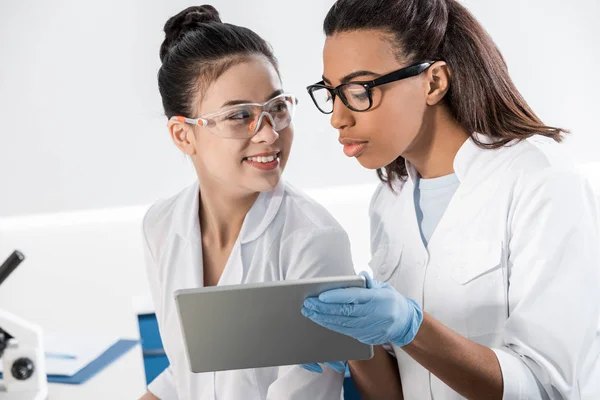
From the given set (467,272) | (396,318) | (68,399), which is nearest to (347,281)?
(396,318)

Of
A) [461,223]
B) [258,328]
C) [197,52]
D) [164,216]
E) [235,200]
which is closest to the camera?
[258,328]

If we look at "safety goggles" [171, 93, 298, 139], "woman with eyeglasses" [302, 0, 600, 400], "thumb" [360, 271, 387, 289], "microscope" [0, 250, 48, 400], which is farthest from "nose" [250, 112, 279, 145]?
"microscope" [0, 250, 48, 400]

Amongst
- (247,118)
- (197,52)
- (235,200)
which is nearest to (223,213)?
(235,200)

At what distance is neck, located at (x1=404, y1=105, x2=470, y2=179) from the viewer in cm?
191

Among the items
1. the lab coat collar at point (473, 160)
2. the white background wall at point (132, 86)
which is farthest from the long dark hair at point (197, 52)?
the white background wall at point (132, 86)

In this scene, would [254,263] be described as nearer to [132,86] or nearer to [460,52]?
[460,52]

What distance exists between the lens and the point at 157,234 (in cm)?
223

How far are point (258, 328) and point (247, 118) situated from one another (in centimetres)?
64

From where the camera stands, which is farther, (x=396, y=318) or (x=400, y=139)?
(x=400, y=139)

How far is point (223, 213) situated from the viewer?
215 cm

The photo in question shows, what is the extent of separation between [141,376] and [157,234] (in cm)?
44

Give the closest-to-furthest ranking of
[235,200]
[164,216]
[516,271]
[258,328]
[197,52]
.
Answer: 1. [258,328]
2. [516,271]
3. [197,52]
4. [235,200]
5. [164,216]

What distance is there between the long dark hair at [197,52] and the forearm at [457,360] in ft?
2.75

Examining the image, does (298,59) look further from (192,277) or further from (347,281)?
(347,281)
